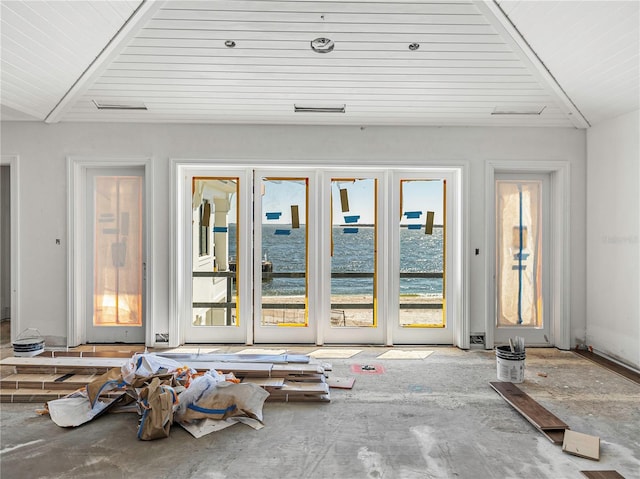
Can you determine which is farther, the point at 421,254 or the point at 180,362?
the point at 421,254

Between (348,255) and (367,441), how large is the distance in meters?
2.45

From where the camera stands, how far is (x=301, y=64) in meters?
3.78

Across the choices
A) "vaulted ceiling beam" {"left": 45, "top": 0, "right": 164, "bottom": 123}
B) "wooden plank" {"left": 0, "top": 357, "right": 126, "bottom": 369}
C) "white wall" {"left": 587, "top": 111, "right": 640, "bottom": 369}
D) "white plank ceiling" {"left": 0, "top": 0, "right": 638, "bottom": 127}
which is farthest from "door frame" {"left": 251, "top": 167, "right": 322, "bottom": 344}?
"white wall" {"left": 587, "top": 111, "right": 640, "bottom": 369}

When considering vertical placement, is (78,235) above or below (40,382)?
above

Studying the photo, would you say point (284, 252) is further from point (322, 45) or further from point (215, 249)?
point (322, 45)

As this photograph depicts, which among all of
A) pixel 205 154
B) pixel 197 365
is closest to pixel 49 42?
pixel 205 154

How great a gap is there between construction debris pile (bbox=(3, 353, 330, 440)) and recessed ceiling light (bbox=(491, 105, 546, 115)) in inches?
125

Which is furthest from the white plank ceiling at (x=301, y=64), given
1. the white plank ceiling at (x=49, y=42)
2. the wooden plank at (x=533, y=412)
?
the wooden plank at (x=533, y=412)

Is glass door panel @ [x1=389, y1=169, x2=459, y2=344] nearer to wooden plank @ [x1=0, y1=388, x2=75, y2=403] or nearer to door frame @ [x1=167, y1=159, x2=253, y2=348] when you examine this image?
door frame @ [x1=167, y1=159, x2=253, y2=348]

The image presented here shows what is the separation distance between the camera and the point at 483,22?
3393 millimetres

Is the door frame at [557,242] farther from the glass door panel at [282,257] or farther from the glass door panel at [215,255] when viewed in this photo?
the glass door panel at [215,255]

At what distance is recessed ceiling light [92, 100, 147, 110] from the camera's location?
4367 millimetres

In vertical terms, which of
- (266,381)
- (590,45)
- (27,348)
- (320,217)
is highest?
(590,45)

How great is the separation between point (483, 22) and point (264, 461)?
3507 mm
